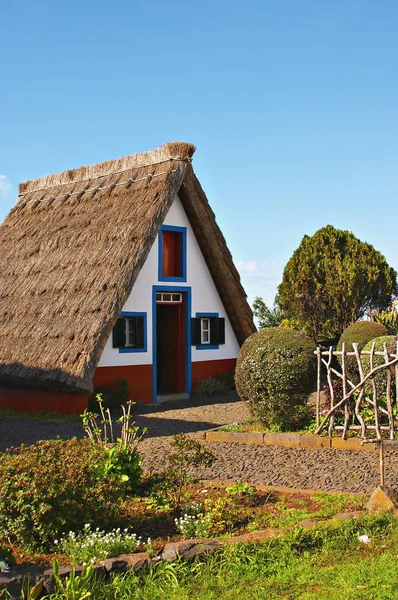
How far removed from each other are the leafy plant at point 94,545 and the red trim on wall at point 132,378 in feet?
34.5

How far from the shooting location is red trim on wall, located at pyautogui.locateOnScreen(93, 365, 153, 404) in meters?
16.9

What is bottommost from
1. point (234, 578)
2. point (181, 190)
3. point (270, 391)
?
point (234, 578)

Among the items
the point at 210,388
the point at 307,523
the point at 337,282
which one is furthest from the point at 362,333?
the point at 337,282

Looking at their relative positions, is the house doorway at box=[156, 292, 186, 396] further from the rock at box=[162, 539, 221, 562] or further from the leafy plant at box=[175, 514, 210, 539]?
the rock at box=[162, 539, 221, 562]

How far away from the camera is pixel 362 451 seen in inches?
419

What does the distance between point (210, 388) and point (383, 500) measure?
12.1 m

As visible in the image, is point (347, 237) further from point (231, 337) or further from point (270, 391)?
point (270, 391)

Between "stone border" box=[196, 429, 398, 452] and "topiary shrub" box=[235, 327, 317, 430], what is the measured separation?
2.41ft

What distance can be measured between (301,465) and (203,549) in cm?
404

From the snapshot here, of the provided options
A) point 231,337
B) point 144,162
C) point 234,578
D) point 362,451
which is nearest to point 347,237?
point 231,337

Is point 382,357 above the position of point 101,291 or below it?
below

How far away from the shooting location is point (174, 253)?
19.2 m

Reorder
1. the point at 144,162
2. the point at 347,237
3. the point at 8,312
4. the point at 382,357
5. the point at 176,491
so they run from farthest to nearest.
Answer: the point at 347,237 < the point at 144,162 < the point at 8,312 < the point at 382,357 < the point at 176,491


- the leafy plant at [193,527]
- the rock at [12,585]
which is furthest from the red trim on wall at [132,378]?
the rock at [12,585]
